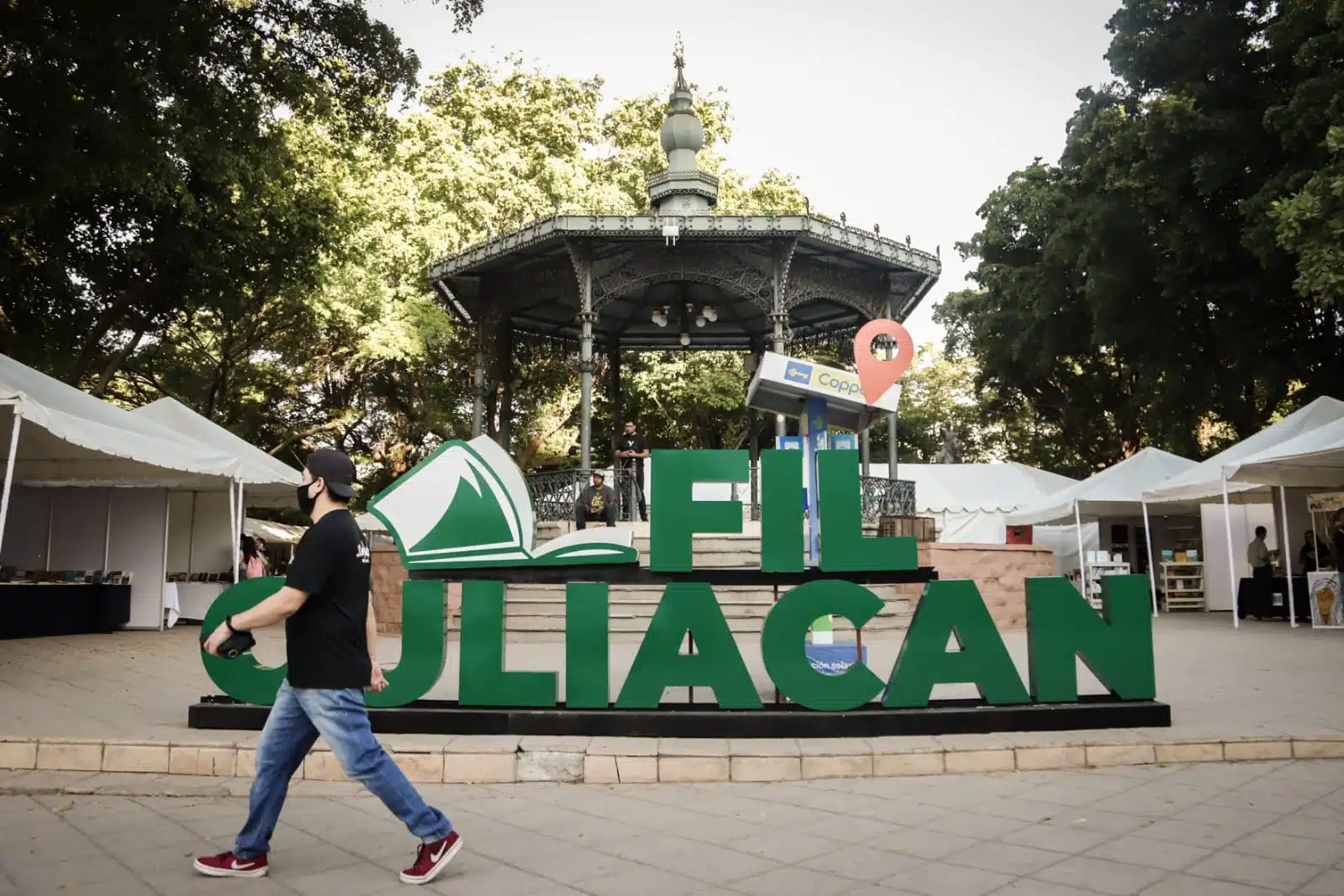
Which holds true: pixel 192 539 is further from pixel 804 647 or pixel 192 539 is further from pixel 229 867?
pixel 229 867

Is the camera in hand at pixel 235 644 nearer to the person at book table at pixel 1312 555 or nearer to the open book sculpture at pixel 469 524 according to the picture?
the open book sculpture at pixel 469 524

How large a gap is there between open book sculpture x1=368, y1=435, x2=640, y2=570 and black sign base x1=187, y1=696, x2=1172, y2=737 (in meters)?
1.11

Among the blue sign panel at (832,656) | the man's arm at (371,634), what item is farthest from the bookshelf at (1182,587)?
the man's arm at (371,634)

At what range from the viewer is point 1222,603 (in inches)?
813

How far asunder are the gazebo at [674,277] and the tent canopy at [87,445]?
4.96 meters

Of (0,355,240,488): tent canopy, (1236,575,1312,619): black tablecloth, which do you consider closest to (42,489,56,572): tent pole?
(0,355,240,488): tent canopy

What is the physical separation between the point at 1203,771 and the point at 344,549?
5.08m

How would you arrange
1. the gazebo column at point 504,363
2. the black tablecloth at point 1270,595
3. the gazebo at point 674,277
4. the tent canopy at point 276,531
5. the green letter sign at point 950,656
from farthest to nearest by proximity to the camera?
the tent canopy at point 276,531
the gazebo column at point 504,363
the black tablecloth at point 1270,595
the gazebo at point 674,277
the green letter sign at point 950,656

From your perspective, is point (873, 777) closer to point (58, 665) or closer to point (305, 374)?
point (58, 665)

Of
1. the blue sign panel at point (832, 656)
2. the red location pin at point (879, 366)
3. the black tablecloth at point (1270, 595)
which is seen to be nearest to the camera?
the blue sign panel at point (832, 656)

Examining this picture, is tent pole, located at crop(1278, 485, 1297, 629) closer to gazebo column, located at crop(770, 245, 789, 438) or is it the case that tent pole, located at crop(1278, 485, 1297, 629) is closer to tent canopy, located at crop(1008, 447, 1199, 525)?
tent canopy, located at crop(1008, 447, 1199, 525)

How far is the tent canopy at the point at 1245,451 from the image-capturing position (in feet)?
52.2

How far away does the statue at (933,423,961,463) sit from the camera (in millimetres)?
39094

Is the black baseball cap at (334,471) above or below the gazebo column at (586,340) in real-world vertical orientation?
below
